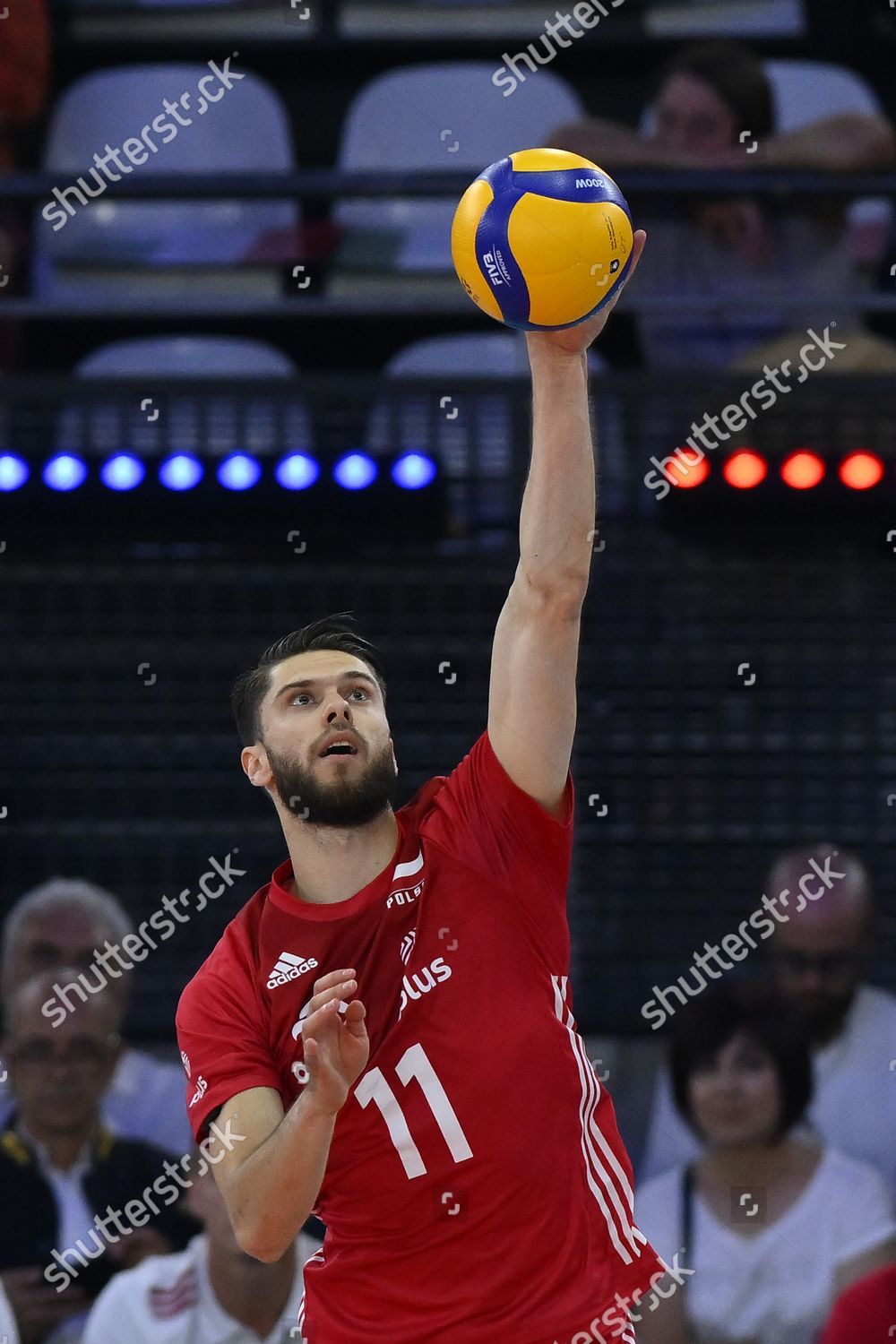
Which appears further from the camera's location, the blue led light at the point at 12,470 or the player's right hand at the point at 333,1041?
the blue led light at the point at 12,470

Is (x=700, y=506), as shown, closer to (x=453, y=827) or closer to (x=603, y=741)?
(x=603, y=741)

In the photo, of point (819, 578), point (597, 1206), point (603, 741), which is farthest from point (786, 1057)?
point (597, 1206)

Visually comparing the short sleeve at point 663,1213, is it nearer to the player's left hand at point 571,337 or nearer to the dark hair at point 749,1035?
the dark hair at point 749,1035

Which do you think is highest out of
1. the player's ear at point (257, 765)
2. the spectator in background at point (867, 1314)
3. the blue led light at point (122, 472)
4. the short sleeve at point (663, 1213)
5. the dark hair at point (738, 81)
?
the dark hair at point (738, 81)

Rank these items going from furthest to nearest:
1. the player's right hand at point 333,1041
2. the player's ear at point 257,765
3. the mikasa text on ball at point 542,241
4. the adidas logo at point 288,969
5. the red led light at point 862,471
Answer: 1. the red led light at point 862,471
2. the player's ear at point 257,765
3. the adidas logo at point 288,969
4. the mikasa text on ball at point 542,241
5. the player's right hand at point 333,1041

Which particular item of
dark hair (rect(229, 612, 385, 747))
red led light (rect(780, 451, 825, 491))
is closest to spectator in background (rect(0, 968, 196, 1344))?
dark hair (rect(229, 612, 385, 747))

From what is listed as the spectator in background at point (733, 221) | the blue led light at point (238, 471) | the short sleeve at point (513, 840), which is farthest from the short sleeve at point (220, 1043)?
the spectator in background at point (733, 221)

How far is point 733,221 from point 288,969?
104 inches

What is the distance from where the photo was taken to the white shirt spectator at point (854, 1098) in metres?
4.31

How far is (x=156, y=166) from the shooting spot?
5758 millimetres

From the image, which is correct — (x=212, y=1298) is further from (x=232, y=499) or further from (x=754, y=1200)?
(x=232, y=499)

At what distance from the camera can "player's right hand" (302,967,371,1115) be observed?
2402 millimetres

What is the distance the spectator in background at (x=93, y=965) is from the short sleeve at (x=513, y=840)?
1.82m

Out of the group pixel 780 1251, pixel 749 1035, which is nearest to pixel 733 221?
pixel 749 1035
